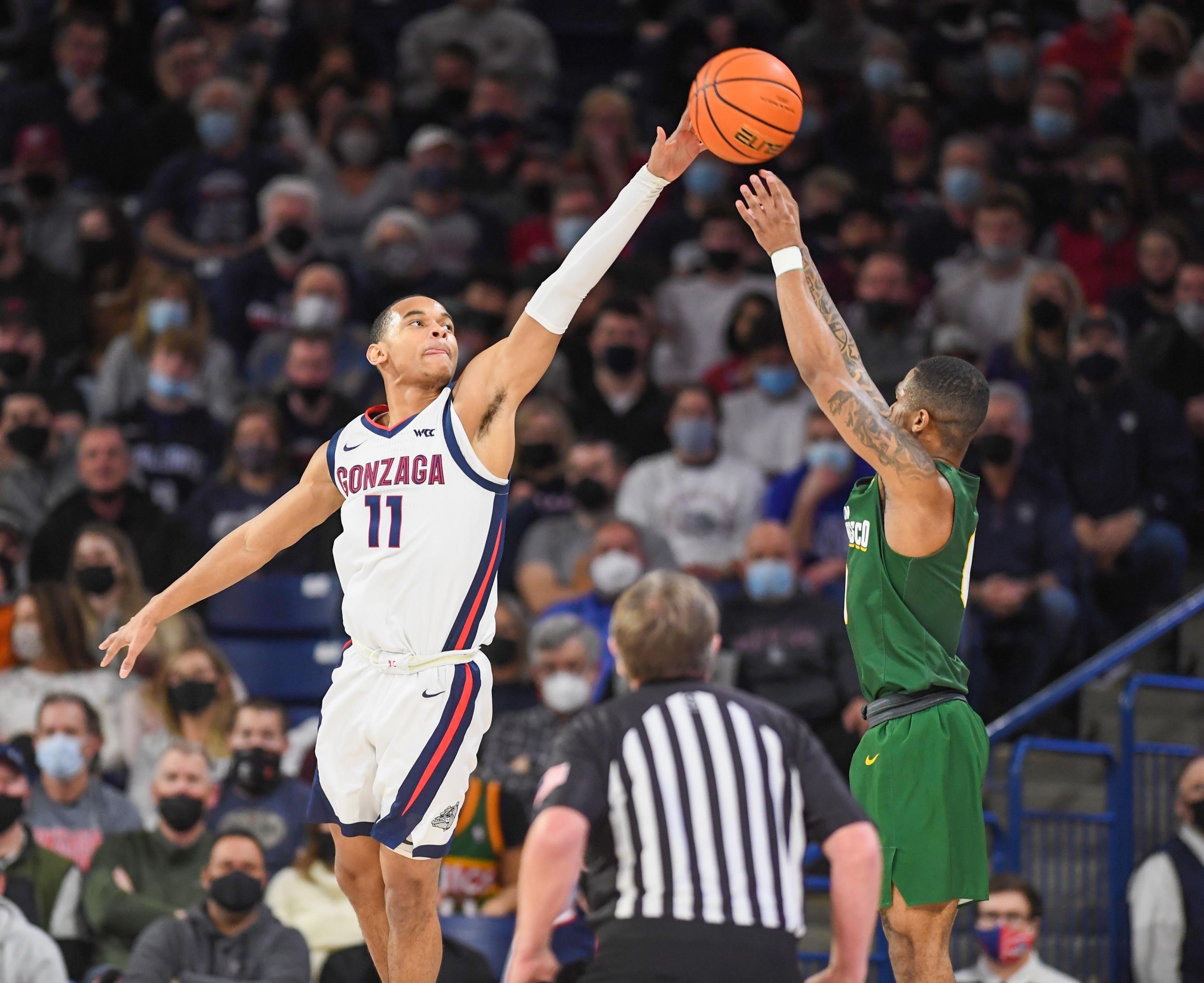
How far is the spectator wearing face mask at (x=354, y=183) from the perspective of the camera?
1289 cm

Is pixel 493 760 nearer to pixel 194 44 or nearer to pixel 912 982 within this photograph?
pixel 912 982

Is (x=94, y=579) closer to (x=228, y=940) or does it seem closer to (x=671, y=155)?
(x=228, y=940)

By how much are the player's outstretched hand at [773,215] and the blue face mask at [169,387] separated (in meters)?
6.34

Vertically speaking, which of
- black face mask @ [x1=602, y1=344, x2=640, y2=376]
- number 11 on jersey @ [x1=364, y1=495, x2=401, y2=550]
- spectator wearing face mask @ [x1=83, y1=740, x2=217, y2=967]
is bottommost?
spectator wearing face mask @ [x1=83, y1=740, x2=217, y2=967]

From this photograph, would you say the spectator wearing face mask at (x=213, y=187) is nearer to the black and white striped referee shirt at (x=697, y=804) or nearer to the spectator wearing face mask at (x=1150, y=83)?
the spectator wearing face mask at (x=1150, y=83)

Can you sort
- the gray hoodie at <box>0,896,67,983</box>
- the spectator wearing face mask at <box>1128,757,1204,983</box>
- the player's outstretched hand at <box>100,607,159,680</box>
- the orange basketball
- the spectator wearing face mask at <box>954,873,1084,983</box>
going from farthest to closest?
the spectator wearing face mask at <box>1128,757,1204,983</box> → the spectator wearing face mask at <box>954,873,1084,983</box> → the gray hoodie at <box>0,896,67,983</box> → the orange basketball → the player's outstretched hand at <box>100,607,159,680</box>

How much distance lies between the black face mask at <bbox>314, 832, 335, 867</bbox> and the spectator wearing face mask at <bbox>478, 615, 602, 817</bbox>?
32.0 inches

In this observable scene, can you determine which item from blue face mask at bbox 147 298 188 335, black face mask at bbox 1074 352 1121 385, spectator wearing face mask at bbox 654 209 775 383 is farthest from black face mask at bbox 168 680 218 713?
black face mask at bbox 1074 352 1121 385

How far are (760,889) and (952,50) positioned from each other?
453 inches

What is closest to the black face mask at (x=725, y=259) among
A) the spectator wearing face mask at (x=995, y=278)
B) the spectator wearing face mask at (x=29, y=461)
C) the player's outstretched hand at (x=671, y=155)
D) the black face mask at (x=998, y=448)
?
the spectator wearing face mask at (x=995, y=278)

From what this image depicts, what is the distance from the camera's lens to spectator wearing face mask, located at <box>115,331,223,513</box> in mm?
11156

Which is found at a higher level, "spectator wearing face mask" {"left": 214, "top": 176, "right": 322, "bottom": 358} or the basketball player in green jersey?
"spectator wearing face mask" {"left": 214, "top": 176, "right": 322, "bottom": 358}

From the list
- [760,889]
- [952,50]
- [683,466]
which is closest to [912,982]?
[760,889]

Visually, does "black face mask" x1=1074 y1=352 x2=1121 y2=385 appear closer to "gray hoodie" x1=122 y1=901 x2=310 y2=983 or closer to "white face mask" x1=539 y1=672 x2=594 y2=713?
"white face mask" x1=539 y1=672 x2=594 y2=713
